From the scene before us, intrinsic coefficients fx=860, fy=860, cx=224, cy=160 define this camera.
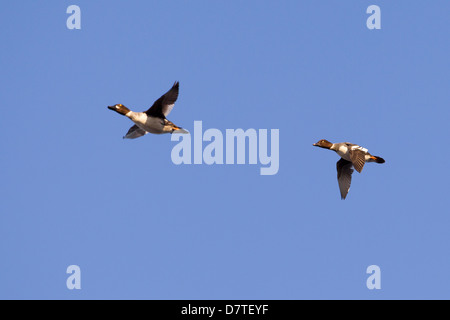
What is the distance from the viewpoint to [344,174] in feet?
113

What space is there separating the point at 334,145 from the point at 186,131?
6.31m

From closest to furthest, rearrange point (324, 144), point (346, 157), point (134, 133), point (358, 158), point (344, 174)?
point (358, 158) → point (134, 133) → point (346, 157) → point (324, 144) → point (344, 174)

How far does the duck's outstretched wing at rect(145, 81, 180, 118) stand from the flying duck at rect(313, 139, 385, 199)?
6.72 metres

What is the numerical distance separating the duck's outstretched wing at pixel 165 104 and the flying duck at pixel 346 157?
6.72 meters

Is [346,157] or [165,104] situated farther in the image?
[346,157]

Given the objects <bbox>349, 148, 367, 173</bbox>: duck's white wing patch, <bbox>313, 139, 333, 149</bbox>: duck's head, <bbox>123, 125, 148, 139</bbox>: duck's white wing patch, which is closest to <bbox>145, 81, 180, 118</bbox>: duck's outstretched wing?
<bbox>123, 125, 148, 139</bbox>: duck's white wing patch

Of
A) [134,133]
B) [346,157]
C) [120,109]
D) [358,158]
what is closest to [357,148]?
[346,157]

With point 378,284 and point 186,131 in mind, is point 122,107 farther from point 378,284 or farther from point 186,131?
point 378,284

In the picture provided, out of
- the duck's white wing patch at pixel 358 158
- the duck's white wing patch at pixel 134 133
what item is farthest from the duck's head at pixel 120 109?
the duck's white wing patch at pixel 358 158

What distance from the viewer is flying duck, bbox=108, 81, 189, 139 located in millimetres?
30844

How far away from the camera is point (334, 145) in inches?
1337

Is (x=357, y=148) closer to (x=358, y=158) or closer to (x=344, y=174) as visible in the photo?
(x=358, y=158)

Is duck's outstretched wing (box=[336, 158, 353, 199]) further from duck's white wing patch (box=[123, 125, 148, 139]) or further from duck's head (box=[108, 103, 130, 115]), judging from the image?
duck's head (box=[108, 103, 130, 115])

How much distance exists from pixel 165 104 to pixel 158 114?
478mm
